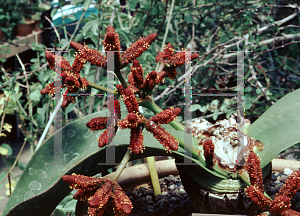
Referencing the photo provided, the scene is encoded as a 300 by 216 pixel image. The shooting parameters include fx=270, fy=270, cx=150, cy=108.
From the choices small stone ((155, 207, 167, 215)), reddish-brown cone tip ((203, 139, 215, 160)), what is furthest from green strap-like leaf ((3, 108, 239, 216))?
small stone ((155, 207, 167, 215))

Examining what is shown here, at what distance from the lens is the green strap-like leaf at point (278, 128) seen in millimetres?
434

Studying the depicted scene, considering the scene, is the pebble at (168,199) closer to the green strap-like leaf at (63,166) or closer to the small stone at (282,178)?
the small stone at (282,178)

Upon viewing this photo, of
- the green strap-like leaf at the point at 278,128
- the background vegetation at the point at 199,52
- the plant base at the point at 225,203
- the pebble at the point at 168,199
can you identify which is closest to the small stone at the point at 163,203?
the pebble at the point at 168,199

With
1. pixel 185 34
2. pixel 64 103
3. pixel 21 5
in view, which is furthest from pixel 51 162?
pixel 21 5

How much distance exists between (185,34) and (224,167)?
3.10 feet

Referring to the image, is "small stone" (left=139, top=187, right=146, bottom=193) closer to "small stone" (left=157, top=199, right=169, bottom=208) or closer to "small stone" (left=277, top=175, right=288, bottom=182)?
"small stone" (left=157, top=199, right=169, bottom=208)

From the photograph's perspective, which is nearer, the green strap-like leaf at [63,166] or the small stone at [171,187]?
the green strap-like leaf at [63,166]

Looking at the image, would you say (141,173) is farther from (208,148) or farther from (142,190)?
(208,148)

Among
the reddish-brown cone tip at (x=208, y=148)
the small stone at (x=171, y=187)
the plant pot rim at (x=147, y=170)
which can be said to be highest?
the reddish-brown cone tip at (x=208, y=148)

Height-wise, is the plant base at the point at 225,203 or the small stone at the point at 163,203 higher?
the plant base at the point at 225,203

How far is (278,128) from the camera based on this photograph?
480 millimetres

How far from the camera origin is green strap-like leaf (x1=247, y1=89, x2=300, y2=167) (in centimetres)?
43

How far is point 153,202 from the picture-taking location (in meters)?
0.60

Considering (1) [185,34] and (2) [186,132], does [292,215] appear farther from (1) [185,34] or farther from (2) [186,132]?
(1) [185,34]
